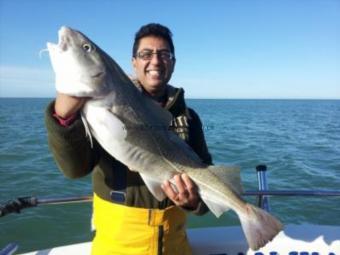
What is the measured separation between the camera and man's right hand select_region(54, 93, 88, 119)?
242cm

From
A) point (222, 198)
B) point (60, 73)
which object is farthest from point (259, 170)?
point (60, 73)

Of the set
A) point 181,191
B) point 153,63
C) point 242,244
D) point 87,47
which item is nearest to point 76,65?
point 87,47

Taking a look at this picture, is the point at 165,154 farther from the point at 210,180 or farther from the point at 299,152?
the point at 299,152

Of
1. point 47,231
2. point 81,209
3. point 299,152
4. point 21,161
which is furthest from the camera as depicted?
point 299,152

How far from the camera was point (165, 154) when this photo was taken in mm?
2846

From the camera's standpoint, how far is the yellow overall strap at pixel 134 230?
9.53 ft

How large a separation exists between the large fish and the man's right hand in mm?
36

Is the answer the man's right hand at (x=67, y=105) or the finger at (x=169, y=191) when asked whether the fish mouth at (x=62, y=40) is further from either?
the finger at (x=169, y=191)

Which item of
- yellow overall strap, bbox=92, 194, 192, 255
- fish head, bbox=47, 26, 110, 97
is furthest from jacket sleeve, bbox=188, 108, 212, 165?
fish head, bbox=47, 26, 110, 97

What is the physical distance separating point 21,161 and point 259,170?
1330 cm

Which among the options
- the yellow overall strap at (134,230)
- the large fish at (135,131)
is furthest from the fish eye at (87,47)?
the yellow overall strap at (134,230)

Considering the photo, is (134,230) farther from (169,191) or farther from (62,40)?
(62,40)

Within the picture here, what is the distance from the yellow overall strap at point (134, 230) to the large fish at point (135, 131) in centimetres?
24

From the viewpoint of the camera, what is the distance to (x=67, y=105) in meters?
2.44
